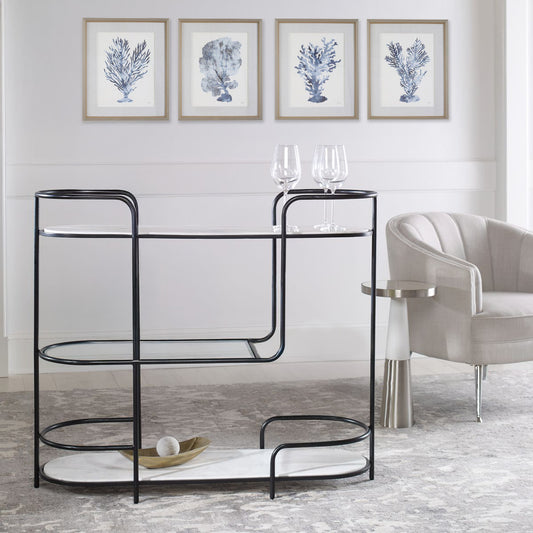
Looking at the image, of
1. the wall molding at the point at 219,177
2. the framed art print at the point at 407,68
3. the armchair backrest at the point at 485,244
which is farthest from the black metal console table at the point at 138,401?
the framed art print at the point at 407,68

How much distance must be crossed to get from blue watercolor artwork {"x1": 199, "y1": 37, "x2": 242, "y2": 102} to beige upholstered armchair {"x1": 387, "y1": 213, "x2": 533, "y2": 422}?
53.9 inches

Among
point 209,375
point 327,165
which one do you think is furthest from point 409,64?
point 327,165

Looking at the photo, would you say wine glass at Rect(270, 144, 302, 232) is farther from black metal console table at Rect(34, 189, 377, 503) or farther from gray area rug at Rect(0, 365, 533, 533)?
gray area rug at Rect(0, 365, 533, 533)

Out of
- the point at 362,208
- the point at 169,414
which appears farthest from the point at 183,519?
the point at 362,208

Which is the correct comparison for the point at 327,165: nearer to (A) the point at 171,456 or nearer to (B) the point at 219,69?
(A) the point at 171,456

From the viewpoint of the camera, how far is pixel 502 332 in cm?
402

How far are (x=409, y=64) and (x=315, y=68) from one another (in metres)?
0.56

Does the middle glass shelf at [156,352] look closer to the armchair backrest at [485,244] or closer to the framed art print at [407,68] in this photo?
the armchair backrest at [485,244]

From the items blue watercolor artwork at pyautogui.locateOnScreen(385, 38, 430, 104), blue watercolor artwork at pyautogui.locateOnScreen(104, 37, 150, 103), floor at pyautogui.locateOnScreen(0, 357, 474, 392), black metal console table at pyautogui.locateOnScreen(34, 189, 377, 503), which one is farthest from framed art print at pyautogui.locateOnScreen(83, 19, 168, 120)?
black metal console table at pyautogui.locateOnScreen(34, 189, 377, 503)

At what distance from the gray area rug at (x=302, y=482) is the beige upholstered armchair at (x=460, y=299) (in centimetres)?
30

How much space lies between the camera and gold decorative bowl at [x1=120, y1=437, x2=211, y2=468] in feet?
10.1

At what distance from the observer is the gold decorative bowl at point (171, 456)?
3088 mm

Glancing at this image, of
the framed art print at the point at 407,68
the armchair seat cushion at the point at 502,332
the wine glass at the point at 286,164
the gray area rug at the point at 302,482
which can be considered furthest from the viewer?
the framed art print at the point at 407,68

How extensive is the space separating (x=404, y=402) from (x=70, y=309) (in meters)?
2.11
